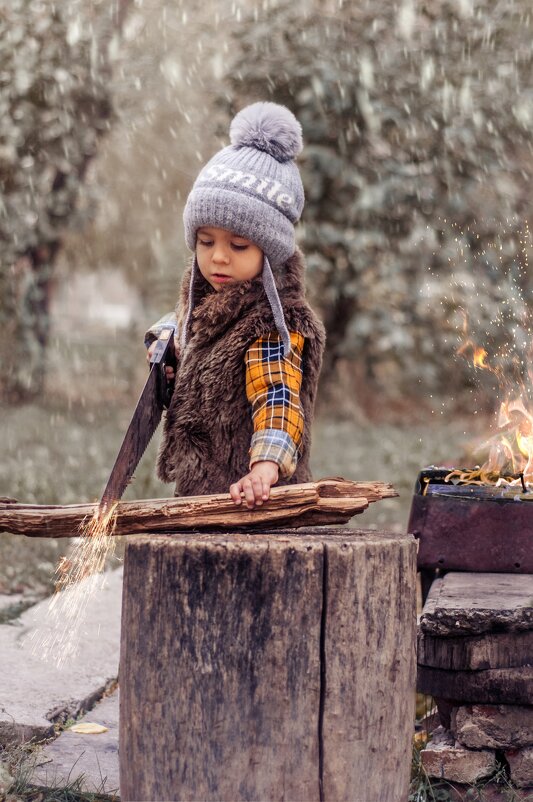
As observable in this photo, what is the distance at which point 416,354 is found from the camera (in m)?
12.6

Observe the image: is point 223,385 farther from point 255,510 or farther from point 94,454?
point 94,454

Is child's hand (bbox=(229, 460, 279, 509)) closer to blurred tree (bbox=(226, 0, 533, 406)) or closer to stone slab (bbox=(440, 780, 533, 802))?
stone slab (bbox=(440, 780, 533, 802))

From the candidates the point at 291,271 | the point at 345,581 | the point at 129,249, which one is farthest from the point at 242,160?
the point at 129,249

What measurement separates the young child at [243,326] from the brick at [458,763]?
3.00ft

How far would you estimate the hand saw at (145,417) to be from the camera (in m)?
2.82

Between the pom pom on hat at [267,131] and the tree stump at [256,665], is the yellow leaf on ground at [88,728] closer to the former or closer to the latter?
the tree stump at [256,665]

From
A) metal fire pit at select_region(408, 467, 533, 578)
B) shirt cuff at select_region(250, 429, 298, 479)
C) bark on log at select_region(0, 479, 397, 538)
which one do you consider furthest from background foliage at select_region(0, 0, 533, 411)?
bark on log at select_region(0, 479, 397, 538)

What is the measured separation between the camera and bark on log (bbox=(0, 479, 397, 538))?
107 inches

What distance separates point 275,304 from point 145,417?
500mm

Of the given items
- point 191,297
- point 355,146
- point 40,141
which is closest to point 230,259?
point 191,297

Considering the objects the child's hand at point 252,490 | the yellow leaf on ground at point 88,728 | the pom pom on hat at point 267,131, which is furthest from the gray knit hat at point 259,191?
the yellow leaf on ground at point 88,728

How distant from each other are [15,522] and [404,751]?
118 centimetres

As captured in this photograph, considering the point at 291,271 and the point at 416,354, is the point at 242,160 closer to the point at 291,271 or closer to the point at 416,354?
the point at 291,271

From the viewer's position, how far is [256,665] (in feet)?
8.02
